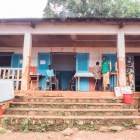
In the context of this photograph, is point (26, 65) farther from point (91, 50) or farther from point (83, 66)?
point (91, 50)

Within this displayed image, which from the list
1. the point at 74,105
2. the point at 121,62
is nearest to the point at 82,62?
the point at 121,62

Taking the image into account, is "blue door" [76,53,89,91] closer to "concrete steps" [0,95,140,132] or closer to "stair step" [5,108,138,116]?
"concrete steps" [0,95,140,132]

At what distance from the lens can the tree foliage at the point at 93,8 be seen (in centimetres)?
1265

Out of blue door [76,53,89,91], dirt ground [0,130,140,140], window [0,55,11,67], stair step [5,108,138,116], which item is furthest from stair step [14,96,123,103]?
window [0,55,11,67]

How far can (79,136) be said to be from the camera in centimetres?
299

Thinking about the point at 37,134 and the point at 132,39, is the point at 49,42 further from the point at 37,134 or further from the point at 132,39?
the point at 37,134

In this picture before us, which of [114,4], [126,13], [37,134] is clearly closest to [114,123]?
[37,134]

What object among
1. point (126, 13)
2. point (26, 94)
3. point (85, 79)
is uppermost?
point (126, 13)

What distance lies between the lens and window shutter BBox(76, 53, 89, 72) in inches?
288

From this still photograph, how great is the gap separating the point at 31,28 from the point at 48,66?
2.49 m

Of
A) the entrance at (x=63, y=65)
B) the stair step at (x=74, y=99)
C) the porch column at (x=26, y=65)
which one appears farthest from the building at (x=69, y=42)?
the stair step at (x=74, y=99)

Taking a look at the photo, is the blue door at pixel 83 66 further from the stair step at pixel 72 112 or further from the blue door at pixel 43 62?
the stair step at pixel 72 112

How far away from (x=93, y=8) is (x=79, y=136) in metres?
12.5

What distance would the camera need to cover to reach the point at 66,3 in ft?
43.7
